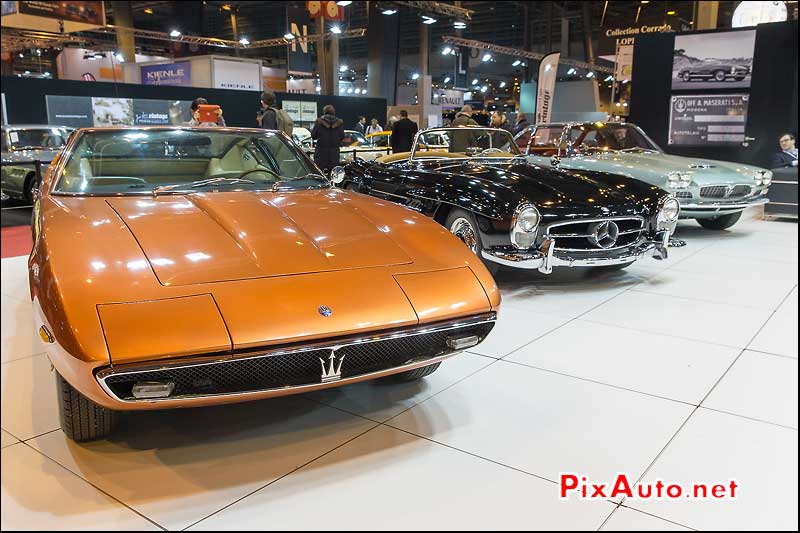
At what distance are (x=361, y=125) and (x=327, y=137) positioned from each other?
26.4 feet

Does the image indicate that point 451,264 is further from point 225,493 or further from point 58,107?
point 58,107

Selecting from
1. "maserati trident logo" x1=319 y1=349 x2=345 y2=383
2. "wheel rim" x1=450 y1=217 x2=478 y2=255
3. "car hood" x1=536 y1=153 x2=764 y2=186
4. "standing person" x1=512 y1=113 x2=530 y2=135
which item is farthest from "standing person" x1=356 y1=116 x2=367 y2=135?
"maserati trident logo" x1=319 y1=349 x2=345 y2=383

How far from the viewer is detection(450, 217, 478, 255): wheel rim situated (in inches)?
186

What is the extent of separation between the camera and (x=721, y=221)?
7.87 metres

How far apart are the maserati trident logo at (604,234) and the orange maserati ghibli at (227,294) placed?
2002 mm

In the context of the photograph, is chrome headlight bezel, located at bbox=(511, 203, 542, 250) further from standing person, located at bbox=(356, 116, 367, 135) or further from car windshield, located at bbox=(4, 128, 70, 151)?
standing person, located at bbox=(356, 116, 367, 135)

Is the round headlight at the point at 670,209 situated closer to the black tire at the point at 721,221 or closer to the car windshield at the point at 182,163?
the car windshield at the point at 182,163

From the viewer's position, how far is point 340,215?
2.97 meters

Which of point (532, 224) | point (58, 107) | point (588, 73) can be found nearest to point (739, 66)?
point (532, 224)

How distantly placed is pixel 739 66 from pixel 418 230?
33.4ft

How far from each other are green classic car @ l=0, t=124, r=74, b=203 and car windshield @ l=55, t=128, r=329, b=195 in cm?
576

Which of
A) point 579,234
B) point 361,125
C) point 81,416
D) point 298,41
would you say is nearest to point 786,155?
point 579,234

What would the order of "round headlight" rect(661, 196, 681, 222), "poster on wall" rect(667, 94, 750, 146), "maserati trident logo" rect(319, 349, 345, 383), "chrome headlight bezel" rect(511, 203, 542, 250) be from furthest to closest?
"poster on wall" rect(667, 94, 750, 146), "round headlight" rect(661, 196, 681, 222), "chrome headlight bezel" rect(511, 203, 542, 250), "maserati trident logo" rect(319, 349, 345, 383)

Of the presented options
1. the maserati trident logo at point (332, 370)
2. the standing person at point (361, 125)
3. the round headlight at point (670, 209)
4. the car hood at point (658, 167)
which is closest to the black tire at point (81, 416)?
the maserati trident logo at point (332, 370)
